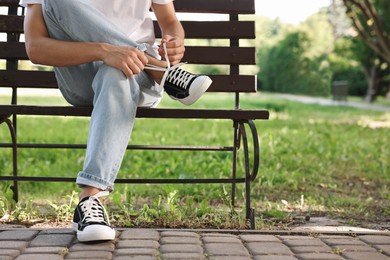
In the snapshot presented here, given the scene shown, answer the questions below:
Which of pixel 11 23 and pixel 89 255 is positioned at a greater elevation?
pixel 11 23

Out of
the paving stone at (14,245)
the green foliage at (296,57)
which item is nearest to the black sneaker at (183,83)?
the paving stone at (14,245)

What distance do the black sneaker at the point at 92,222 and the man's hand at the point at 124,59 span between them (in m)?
0.53

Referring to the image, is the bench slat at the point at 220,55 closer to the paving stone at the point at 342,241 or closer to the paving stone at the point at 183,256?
the paving stone at the point at 342,241

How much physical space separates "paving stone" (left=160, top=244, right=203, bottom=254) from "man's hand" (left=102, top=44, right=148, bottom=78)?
2.42 ft

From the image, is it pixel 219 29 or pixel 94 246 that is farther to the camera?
pixel 219 29

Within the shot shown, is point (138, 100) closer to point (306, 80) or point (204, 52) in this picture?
point (204, 52)

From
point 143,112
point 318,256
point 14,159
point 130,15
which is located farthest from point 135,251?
point 14,159

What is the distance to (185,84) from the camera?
125 inches

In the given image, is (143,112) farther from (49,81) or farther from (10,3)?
(10,3)

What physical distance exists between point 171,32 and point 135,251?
4.13 ft

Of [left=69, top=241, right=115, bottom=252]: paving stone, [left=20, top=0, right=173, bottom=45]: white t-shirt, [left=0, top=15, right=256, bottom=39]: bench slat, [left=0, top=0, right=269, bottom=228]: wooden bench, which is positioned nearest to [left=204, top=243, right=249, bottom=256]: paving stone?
[left=69, top=241, right=115, bottom=252]: paving stone

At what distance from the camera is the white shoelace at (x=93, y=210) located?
9.09 feet

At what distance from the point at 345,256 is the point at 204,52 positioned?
1.71 m

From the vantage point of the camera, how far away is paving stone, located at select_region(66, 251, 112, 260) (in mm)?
2529
